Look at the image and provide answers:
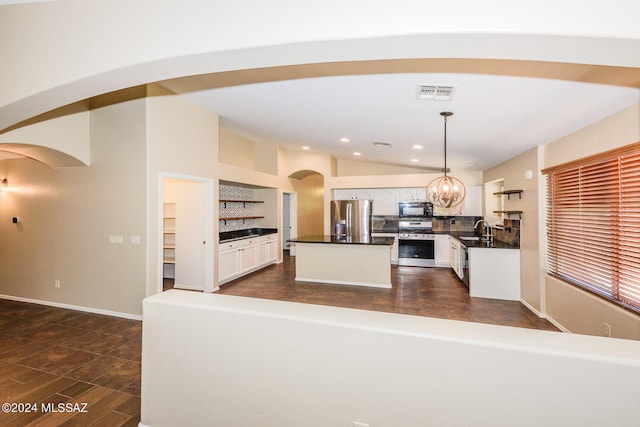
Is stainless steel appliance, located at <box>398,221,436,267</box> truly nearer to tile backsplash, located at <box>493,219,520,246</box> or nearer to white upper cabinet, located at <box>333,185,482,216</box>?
white upper cabinet, located at <box>333,185,482,216</box>

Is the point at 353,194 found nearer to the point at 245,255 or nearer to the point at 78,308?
the point at 245,255

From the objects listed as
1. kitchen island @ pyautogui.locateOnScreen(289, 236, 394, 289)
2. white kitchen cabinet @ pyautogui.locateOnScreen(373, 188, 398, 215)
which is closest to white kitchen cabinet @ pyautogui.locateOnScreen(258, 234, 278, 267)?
kitchen island @ pyautogui.locateOnScreen(289, 236, 394, 289)

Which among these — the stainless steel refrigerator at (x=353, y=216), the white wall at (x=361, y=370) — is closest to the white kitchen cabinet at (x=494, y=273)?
the stainless steel refrigerator at (x=353, y=216)

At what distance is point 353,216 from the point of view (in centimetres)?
731

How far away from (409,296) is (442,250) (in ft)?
8.85

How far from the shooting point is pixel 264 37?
134cm

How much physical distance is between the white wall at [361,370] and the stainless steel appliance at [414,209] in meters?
6.28

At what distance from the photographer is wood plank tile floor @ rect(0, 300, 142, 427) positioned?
79.2 inches

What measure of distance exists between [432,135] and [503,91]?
1.70 meters

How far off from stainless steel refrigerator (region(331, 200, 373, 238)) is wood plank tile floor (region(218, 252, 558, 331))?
1434 mm

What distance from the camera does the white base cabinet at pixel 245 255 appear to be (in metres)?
5.37

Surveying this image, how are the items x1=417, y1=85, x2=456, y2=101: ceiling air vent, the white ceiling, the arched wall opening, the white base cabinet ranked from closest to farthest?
1. the white ceiling
2. x1=417, y1=85, x2=456, y2=101: ceiling air vent
3. the white base cabinet
4. the arched wall opening

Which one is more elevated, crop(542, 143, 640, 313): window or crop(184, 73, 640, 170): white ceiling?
crop(184, 73, 640, 170): white ceiling

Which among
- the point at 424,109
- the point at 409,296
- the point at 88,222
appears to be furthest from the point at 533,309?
the point at 88,222
